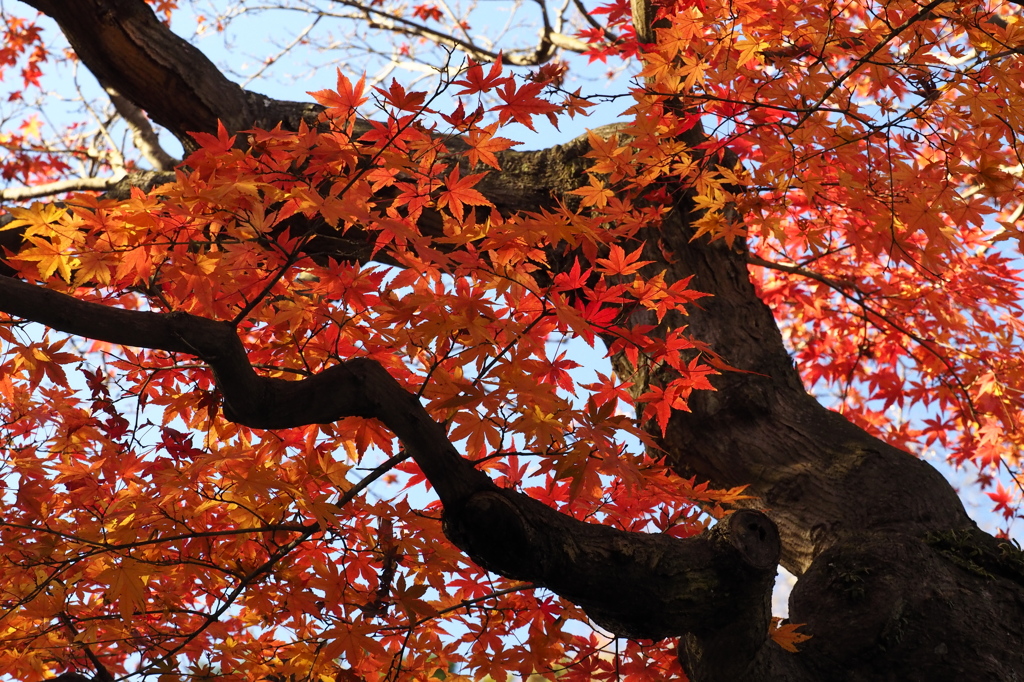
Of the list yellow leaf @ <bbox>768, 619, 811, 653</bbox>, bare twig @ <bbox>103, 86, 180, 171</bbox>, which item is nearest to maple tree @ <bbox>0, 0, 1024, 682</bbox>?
yellow leaf @ <bbox>768, 619, 811, 653</bbox>

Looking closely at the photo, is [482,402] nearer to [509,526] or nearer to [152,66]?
[509,526]

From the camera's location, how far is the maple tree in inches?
74.5

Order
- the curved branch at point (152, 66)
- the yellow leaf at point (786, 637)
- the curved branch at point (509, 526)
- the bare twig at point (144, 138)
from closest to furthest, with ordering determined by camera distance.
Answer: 1. the curved branch at point (509, 526)
2. the yellow leaf at point (786, 637)
3. the curved branch at point (152, 66)
4. the bare twig at point (144, 138)

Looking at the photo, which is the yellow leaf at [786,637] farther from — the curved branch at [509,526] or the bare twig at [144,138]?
the bare twig at [144,138]

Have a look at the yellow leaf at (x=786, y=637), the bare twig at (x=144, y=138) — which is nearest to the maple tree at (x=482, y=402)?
the yellow leaf at (x=786, y=637)

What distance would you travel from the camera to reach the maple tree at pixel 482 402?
1893 millimetres

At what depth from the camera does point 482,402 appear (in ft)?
6.25

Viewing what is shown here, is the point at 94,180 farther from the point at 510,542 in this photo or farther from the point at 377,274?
the point at 510,542

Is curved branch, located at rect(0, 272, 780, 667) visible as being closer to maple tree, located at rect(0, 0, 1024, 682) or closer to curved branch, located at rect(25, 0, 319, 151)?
maple tree, located at rect(0, 0, 1024, 682)

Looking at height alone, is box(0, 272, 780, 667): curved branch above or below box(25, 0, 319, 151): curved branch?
below

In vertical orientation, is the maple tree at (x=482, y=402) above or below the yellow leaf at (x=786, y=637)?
above

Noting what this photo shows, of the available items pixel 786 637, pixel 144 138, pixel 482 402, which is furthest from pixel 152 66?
pixel 786 637

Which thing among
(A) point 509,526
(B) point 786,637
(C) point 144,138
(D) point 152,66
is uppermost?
(C) point 144,138

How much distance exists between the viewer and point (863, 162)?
295 centimetres
